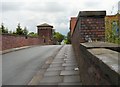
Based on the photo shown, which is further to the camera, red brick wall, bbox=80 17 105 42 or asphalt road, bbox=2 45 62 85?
asphalt road, bbox=2 45 62 85

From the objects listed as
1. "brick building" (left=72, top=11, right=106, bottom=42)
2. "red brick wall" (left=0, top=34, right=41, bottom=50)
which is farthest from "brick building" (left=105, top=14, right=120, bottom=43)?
"red brick wall" (left=0, top=34, right=41, bottom=50)

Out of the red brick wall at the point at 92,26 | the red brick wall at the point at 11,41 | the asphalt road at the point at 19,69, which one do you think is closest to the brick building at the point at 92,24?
the red brick wall at the point at 92,26

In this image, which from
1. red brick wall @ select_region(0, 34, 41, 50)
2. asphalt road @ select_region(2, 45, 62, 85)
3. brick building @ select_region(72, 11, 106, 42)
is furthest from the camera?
red brick wall @ select_region(0, 34, 41, 50)

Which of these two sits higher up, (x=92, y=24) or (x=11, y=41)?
(x=92, y=24)

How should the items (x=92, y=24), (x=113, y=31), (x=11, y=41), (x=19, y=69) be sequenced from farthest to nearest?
(x=11, y=41), (x=19, y=69), (x=113, y=31), (x=92, y=24)

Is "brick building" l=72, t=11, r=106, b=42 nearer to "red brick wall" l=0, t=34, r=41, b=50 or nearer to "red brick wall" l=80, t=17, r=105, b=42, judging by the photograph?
"red brick wall" l=80, t=17, r=105, b=42

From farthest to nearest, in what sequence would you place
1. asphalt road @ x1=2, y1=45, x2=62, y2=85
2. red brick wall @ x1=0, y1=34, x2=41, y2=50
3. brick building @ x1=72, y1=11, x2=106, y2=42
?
red brick wall @ x1=0, y1=34, x2=41, y2=50, asphalt road @ x1=2, y1=45, x2=62, y2=85, brick building @ x1=72, y1=11, x2=106, y2=42

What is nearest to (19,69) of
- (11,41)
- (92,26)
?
(92,26)

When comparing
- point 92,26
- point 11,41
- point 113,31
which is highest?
point 92,26

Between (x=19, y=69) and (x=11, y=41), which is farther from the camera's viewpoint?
(x=11, y=41)

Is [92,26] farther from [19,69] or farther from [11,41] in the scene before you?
[11,41]

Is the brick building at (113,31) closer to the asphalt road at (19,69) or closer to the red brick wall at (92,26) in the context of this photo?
the red brick wall at (92,26)

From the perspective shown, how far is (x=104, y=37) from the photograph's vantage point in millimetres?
7008

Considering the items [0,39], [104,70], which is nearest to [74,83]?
[104,70]
